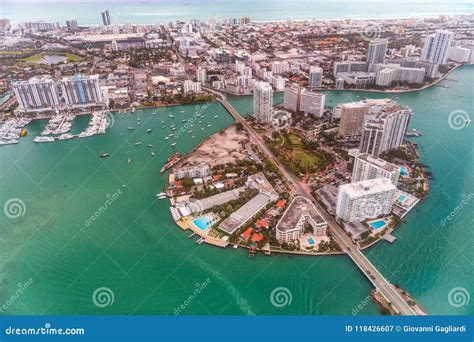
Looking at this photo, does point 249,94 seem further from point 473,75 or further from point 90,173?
point 473,75

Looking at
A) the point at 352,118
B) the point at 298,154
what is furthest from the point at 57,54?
the point at 352,118

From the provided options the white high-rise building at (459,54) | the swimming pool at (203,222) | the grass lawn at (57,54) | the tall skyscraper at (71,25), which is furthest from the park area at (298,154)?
the tall skyscraper at (71,25)

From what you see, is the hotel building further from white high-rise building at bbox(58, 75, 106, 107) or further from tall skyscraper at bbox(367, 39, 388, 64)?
tall skyscraper at bbox(367, 39, 388, 64)

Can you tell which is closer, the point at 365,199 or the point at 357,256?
the point at 357,256

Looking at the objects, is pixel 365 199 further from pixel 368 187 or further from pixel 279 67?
pixel 279 67

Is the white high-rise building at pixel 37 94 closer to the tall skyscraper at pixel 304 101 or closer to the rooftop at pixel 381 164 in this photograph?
the tall skyscraper at pixel 304 101
